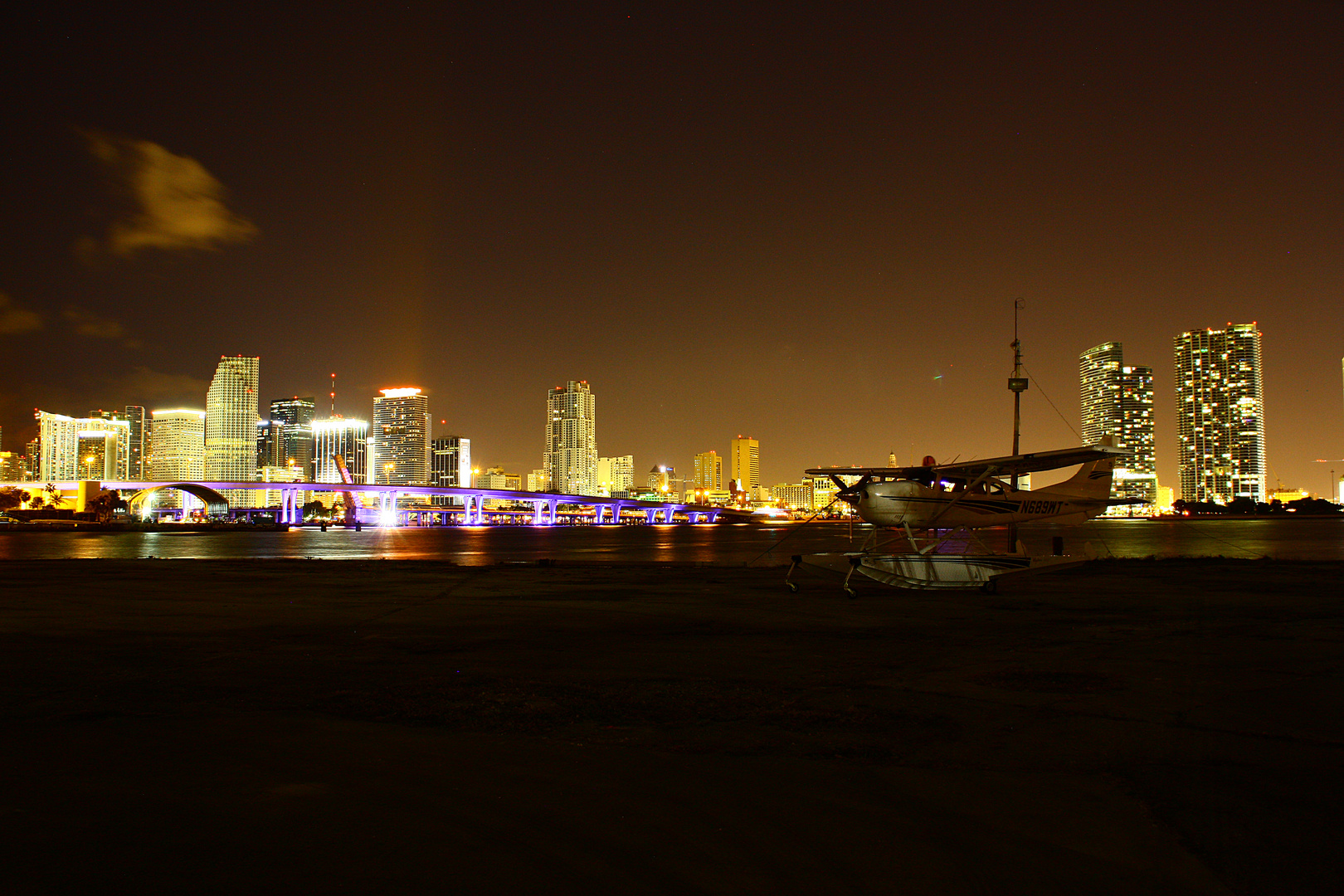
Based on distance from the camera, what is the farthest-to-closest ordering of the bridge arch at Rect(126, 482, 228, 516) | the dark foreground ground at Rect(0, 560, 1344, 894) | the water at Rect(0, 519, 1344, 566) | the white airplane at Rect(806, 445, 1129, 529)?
the bridge arch at Rect(126, 482, 228, 516) < the water at Rect(0, 519, 1344, 566) < the white airplane at Rect(806, 445, 1129, 529) < the dark foreground ground at Rect(0, 560, 1344, 894)

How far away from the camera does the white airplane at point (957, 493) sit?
18125 mm

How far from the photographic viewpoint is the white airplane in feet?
59.5

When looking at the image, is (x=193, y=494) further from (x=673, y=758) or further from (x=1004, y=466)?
(x=673, y=758)

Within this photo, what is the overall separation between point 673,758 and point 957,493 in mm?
14478

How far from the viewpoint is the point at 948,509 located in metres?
18.2

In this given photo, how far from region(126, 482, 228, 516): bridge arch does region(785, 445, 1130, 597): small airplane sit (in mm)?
144600

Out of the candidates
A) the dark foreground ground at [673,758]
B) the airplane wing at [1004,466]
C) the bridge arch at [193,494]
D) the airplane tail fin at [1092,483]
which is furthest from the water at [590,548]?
the bridge arch at [193,494]

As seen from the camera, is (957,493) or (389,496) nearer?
(957,493)

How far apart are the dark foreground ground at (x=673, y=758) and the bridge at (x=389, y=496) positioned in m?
143

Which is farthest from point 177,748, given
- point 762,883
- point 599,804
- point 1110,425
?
Answer: point 1110,425

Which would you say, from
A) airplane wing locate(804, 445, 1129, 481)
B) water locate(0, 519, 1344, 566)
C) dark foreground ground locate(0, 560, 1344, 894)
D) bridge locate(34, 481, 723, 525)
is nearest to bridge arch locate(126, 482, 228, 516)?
bridge locate(34, 481, 723, 525)

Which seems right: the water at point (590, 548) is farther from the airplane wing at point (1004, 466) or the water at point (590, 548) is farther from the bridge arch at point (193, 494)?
the bridge arch at point (193, 494)

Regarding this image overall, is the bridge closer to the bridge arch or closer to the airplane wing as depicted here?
the bridge arch

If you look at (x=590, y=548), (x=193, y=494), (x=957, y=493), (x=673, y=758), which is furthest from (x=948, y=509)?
(x=193, y=494)
